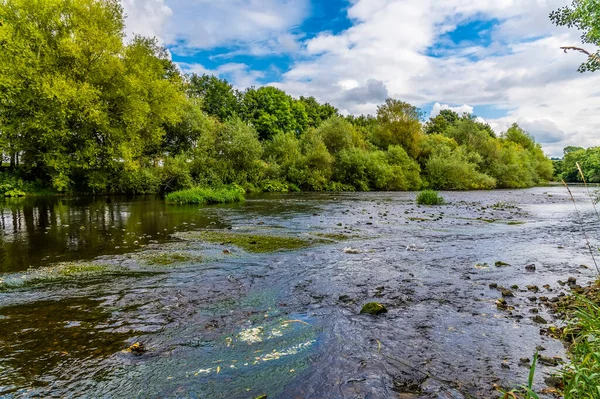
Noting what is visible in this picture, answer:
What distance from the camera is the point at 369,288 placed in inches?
314

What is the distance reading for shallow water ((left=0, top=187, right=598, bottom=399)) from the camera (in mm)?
4281

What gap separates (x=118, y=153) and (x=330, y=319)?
33.7 metres

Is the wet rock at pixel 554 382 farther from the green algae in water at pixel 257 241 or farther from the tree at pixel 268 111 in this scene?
the tree at pixel 268 111

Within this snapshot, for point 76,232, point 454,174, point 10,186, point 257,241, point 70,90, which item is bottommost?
point 257,241

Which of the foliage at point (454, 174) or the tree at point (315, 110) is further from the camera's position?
the tree at point (315, 110)

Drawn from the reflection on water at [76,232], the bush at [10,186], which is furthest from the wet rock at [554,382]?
the bush at [10,186]

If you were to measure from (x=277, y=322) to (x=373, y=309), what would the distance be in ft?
6.06

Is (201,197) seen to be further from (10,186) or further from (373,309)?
(373,309)

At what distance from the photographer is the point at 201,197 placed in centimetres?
3028

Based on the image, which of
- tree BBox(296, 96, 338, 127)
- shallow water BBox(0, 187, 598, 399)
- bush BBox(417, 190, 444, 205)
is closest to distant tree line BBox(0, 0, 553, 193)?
bush BBox(417, 190, 444, 205)

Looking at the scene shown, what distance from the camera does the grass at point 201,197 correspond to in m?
29.4

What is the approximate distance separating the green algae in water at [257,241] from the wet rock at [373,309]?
5517mm

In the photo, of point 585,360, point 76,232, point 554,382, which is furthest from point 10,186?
point 585,360

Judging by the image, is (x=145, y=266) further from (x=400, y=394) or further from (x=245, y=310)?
(x=400, y=394)
